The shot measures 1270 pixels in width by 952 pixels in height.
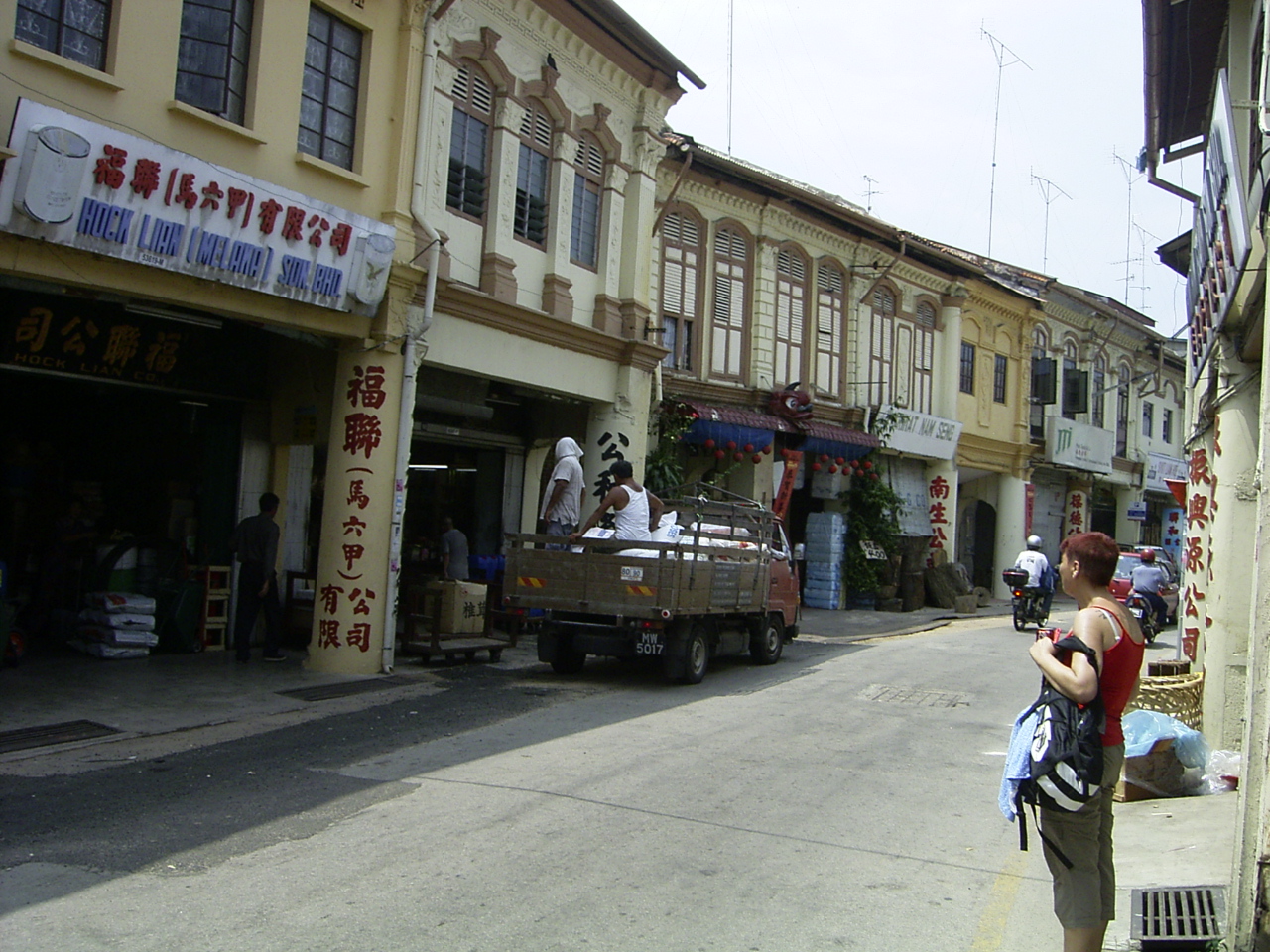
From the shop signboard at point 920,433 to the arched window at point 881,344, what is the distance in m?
0.43

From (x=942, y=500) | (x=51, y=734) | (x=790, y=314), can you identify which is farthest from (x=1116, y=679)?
(x=942, y=500)

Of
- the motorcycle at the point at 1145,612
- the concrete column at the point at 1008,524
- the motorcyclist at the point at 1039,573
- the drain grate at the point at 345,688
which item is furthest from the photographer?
the concrete column at the point at 1008,524

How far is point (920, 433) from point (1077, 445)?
29.8ft

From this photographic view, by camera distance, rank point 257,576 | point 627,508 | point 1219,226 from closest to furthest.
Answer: point 1219,226, point 257,576, point 627,508

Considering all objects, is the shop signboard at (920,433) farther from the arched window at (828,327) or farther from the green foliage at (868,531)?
the arched window at (828,327)

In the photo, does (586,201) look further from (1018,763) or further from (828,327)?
(1018,763)

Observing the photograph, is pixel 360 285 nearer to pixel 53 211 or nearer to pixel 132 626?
pixel 53 211

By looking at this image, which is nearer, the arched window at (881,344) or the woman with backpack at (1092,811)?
the woman with backpack at (1092,811)

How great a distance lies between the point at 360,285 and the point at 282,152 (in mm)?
1416

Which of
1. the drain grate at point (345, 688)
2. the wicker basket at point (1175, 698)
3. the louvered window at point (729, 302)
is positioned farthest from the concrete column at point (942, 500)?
the wicker basket at point (1175, 698)

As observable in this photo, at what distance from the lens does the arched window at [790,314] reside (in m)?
22.3

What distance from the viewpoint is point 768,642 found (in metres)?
14.1

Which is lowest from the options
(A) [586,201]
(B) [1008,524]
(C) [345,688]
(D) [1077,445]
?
(C) [345,688]

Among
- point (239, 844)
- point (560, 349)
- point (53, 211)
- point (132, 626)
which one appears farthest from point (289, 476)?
point (239, 844)
